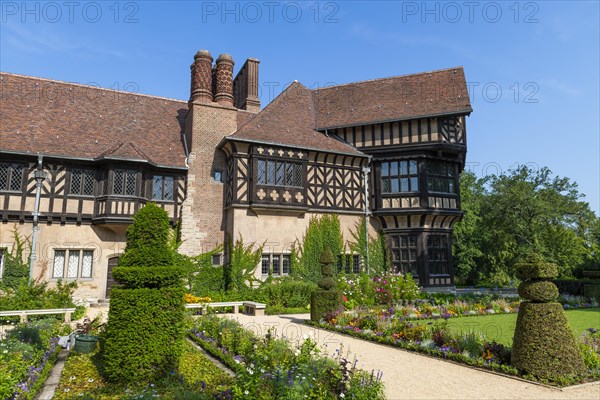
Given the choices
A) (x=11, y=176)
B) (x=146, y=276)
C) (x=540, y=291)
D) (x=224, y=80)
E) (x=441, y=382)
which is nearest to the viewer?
(x=146, y=276)

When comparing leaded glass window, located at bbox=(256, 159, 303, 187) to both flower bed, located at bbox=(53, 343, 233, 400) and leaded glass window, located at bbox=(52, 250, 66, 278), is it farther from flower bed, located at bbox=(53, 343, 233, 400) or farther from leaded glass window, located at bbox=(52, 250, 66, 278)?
flower bed, located at bbox=(53, 343, 233, 400)

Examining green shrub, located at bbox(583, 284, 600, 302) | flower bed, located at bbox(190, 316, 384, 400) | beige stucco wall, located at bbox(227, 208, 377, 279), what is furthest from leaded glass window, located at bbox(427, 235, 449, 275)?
flower bed, located at bbox(190, 316, 384, 400)

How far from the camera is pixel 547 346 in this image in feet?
23.5

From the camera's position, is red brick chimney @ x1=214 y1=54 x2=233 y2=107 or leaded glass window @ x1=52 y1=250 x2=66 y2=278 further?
red brick chimney @ x1=214 y1=54 x2=233 y2=107

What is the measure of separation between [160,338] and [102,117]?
17.2 meters

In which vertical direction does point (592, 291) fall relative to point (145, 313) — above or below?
below

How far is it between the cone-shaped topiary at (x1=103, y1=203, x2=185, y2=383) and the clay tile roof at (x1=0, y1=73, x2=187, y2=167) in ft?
39.3

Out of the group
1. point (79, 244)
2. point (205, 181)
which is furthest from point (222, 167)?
point (79, 244)

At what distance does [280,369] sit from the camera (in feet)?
19.4

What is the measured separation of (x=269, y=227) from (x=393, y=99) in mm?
10415

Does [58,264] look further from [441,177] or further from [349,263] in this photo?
[441,177]

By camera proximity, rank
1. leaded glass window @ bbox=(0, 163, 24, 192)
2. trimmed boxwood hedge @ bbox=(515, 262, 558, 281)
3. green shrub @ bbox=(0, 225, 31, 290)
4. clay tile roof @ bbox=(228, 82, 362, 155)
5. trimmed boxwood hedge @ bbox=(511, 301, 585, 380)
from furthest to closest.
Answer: clay tile roof @ bbox=(228, 82, 362, 155), leaded glass window @ bbox=(0, 163, 24, 192), green shrub @ bbox=(0, 225, 31, 290), trimmed boxwood hedge @ bbox=(515, 262, 558, 281), trimmed boxwood hedge @ bbox=(511, 301, 585, 380)

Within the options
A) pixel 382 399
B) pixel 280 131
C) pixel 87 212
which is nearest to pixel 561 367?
pixel 382 399

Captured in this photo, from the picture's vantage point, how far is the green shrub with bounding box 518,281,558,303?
7.43 metres
